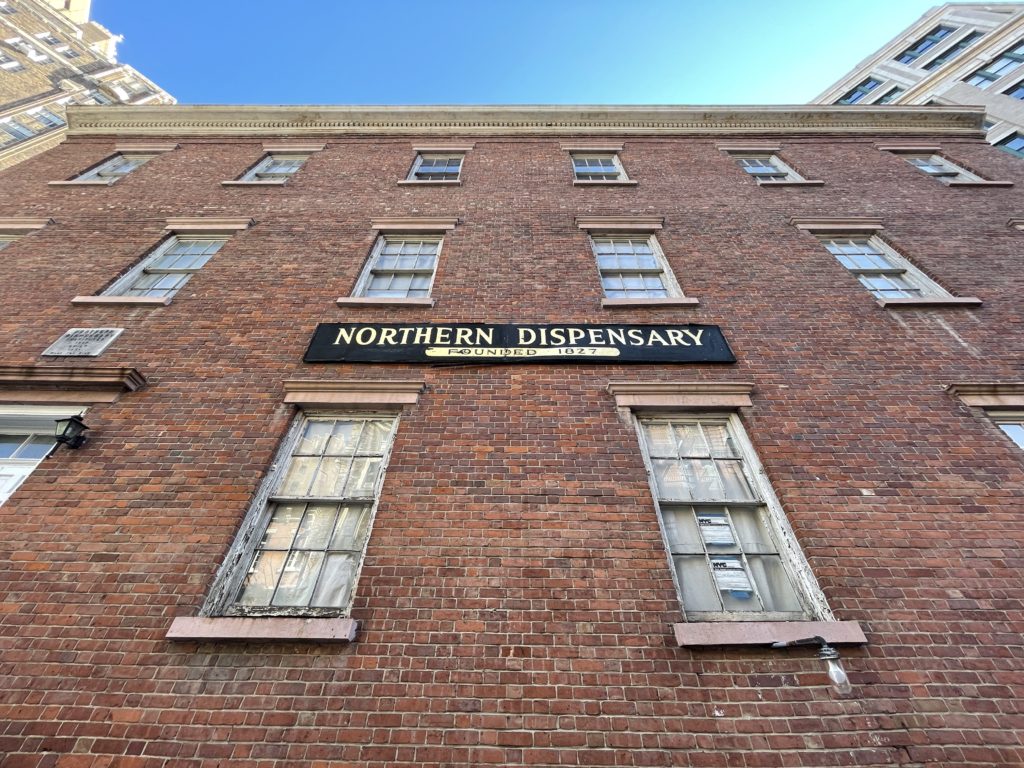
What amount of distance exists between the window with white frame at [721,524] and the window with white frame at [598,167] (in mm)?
6730

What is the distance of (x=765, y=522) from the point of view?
4.25m

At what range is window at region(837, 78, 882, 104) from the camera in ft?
112

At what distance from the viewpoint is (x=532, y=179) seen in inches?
366

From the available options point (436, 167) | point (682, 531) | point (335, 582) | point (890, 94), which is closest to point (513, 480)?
point (682, 531)

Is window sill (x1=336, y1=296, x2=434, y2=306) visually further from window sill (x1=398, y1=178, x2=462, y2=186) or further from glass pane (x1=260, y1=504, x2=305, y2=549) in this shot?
window sill (x1=398, y1=178, x2=462, y2=186)

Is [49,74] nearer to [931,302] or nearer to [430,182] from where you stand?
[430,182]

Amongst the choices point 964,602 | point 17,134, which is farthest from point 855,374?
point 17,134

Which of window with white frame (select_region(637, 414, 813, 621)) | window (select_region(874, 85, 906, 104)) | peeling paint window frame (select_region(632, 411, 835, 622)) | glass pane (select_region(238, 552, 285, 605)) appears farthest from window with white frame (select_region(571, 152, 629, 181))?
window (select_region(874, 85, 906, 104))

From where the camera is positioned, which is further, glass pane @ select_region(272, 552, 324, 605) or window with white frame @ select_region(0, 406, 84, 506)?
window with white frame @ select_region(0, 406, 84, 506)

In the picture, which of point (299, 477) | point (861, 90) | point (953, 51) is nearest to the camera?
point (299, 477)

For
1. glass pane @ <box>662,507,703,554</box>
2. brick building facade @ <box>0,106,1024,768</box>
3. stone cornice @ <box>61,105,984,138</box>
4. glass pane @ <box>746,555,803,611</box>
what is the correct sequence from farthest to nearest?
1. stone cornice @ <box>61,105,984,138</box>
2. glass pane @ <box>662,507,703,554</box>
3. glass pane @ <box>746,555,803,611</box>
4. brick building facade @ <box>0,106,1024,768</box>

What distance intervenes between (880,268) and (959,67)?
3634cm

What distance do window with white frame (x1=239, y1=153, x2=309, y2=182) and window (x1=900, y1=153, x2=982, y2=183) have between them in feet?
46.7

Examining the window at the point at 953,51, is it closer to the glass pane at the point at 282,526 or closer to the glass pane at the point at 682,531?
the glass pane at the point at 682,531
